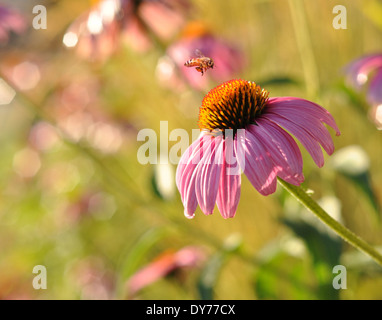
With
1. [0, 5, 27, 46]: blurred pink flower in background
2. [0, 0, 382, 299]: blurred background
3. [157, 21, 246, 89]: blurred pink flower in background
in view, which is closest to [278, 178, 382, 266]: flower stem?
[0, 0, 382, 299]: blurred background

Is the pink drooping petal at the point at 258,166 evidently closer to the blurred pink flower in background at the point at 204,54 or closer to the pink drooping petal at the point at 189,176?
the pink drooping petal at the point at 189,176

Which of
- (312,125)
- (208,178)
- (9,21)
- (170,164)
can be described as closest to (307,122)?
(312,125)

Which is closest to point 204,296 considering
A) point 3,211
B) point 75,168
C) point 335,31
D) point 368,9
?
point 368,9

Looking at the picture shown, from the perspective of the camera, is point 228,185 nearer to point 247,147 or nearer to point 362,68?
point 247,147

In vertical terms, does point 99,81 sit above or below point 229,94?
above

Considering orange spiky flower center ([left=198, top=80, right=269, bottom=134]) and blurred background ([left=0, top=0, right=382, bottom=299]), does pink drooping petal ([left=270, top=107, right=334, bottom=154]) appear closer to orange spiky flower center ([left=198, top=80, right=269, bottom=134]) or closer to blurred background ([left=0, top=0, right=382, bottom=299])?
orange spiky flower center ([left=198, top=80, right=269, bottom=134])

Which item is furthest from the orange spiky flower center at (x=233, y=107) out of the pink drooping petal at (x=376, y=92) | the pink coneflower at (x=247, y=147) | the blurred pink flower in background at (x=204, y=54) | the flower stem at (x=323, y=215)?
the blurred pink flower in background at (x=204, y=54)
